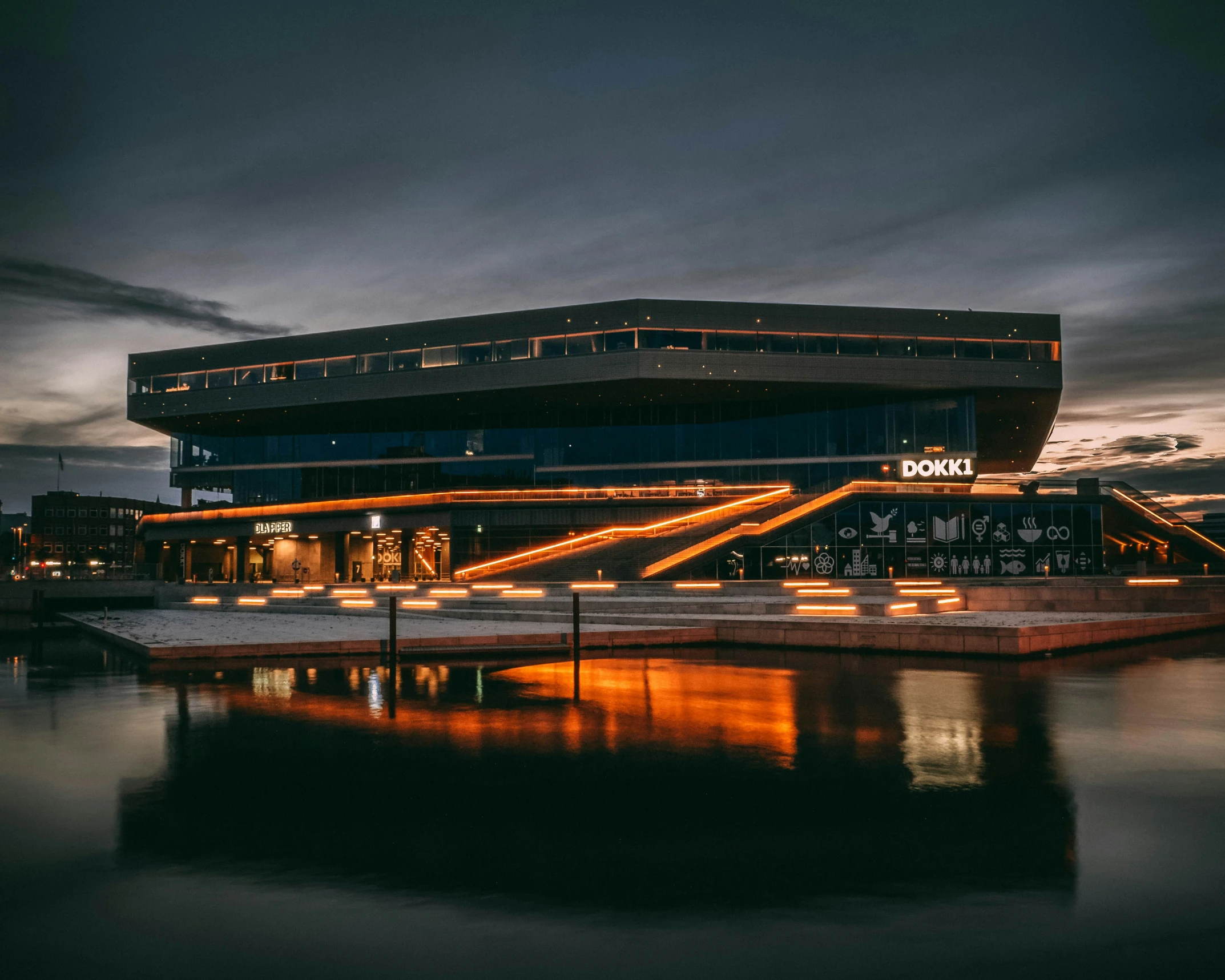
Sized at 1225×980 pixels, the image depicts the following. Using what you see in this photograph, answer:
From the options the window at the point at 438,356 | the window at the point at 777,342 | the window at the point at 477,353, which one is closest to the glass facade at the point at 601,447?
the window at the point at 777,342

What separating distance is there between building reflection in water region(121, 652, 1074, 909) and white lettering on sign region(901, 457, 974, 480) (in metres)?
38.8

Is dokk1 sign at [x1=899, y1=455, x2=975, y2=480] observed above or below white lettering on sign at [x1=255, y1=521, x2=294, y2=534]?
above

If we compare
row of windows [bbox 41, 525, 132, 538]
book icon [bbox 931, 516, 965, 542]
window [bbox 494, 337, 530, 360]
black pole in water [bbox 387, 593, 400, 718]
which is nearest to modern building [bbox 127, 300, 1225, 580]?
window [bbox 494, 337, 530, 360]

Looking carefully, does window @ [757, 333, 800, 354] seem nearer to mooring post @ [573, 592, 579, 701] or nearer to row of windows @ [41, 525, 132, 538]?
mooring post @ [573, 592, 579, 701]

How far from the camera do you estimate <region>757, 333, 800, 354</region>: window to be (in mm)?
58500

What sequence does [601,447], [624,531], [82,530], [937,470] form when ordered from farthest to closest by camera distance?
1. [82,530]
2. [601,447]
3. [937,470]
4. [624,531]

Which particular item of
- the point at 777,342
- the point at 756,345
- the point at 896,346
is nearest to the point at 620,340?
the point at 756,345

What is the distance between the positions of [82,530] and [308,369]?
409ft

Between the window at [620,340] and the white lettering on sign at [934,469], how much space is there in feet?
59.5

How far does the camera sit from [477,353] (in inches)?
2421

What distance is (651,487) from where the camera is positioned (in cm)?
5975

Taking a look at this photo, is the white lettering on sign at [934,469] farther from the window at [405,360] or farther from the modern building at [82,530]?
the modern building at [82,530]

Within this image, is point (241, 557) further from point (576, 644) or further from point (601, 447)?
point (576, 644)

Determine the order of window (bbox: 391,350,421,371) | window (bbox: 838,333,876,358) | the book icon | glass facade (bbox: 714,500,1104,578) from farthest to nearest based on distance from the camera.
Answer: window (bbox: 391,350,421,371) < window (bbox: 838,333,876,358) < the book icon < glass facade (bbox: 714,500,1104,578)
